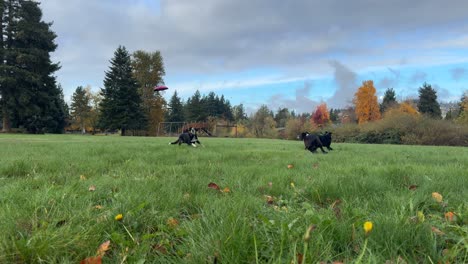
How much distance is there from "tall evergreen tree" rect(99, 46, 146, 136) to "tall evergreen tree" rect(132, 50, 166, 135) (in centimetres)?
306

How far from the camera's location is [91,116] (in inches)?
2904

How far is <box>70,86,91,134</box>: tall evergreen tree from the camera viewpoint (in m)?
75.4

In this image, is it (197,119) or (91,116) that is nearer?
(91,116)

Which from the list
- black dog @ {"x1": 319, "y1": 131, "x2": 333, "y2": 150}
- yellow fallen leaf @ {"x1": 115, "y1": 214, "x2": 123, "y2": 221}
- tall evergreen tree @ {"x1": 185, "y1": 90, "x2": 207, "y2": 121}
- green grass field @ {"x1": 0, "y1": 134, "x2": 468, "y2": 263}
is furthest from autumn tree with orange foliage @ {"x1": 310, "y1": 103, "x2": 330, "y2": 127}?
yellow fallen leaf @ {"x1": 115, "y1": 214, "x2": 123, "y2": 221}

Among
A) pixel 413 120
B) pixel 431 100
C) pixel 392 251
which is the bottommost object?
pixel 392 251

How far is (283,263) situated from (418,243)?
912 millimetres

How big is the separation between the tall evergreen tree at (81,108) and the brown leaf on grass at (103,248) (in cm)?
7858

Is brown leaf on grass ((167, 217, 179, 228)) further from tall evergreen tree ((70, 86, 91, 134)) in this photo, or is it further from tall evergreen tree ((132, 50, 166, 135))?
tall evergreen tree ((70, 86, 91, 134))

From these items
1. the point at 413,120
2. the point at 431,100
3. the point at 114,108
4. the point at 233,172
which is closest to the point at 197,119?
the point at 114,108

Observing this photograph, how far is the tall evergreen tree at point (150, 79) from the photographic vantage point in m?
57.1

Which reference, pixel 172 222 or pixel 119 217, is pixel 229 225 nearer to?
pixel 172 222

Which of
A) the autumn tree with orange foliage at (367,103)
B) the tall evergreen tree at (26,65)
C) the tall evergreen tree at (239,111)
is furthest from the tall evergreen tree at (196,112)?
the tall evergreen tree at (26,65)

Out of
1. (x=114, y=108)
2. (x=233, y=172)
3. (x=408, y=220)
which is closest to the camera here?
(x=408, y=220)

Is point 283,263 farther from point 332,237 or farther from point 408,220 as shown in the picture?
point 408,220
